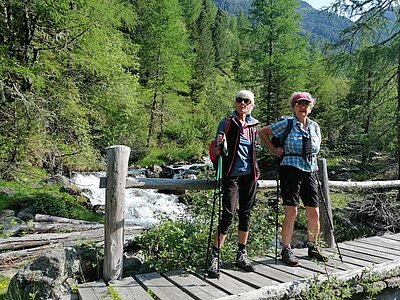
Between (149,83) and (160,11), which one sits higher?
(160,11)

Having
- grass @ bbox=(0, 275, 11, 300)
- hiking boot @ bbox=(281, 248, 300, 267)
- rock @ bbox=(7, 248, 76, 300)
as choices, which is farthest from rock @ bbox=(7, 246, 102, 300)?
hiking boot @ bbox=(281, 248, 300, 267)

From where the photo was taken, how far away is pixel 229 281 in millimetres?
3855

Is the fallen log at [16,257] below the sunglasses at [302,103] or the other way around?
below

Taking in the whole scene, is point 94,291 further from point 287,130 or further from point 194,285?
point 287,130

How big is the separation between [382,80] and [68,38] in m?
10.2

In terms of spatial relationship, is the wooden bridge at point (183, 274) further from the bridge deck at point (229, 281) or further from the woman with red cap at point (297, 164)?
the woman with red cap at point (297, 164)

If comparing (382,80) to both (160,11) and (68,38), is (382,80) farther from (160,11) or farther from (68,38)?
(160,11)

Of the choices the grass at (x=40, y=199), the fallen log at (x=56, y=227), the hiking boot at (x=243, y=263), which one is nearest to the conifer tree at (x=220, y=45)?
the grass at (x=40, y=199)

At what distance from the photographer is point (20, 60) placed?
31.3 ft

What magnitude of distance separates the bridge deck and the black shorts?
0.72 metres

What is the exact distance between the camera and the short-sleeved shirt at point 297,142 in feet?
14.3

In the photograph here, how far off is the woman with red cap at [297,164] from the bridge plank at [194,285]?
1258 mm

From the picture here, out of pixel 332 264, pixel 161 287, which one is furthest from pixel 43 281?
pixel 332 264

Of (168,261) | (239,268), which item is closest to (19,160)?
(168,261)
